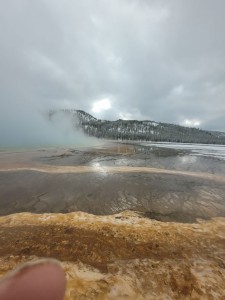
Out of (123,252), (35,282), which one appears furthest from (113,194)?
(35,282)

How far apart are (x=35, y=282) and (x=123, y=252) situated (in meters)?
4.63

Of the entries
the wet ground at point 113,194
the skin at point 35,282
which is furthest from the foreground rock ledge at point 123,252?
the skin at point 35,282

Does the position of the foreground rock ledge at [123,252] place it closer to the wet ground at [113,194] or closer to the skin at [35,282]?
the wet ground at [113,194]

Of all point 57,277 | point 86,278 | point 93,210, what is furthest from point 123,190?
point 57,277

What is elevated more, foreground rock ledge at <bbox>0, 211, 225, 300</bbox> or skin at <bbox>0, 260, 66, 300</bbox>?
skin at <bbox>0, 260, 66, 300</bbox>

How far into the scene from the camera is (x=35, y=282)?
5.11ft

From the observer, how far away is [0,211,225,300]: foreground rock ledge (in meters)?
4.20

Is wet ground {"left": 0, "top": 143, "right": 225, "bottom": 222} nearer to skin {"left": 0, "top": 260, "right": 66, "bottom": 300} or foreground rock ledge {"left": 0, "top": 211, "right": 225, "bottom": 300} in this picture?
foreground rock ledge {"left": 0, "top": 211, "right": 225, "bottom": 300}

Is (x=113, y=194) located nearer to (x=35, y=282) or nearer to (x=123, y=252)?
(x=123, y=252)

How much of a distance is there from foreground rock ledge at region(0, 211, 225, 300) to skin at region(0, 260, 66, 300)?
302 centimetres

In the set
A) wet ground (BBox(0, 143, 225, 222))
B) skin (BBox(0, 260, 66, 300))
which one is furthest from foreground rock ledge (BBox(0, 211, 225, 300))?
skin (BBox(0, 260, 66, 300))

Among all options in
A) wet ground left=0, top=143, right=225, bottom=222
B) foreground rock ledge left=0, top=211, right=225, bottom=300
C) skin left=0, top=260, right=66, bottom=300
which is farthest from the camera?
wet ground left=0, top=143, right=225, bottom=222

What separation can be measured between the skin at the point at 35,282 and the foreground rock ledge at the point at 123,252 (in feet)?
9.91

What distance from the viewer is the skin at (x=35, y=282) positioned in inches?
57.6
